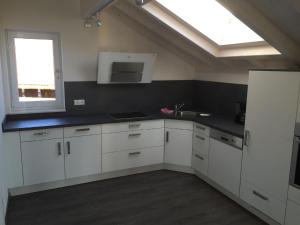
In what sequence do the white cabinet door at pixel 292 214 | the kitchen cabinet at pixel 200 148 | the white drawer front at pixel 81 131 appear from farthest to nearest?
the kitchen cabinet at pixel 200 148 < the white drawer front at pixel 81 131 < the white cabinet door at pixel 292 214

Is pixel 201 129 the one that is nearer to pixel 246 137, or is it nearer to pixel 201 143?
pixel 201 143

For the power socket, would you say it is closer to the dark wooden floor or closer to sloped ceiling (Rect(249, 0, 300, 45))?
the dark wooden floor

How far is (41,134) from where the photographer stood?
308 centimetres

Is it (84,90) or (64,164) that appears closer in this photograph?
(64,164)

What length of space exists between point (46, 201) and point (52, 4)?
2457mm

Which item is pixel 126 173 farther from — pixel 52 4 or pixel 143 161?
pixel 52 4

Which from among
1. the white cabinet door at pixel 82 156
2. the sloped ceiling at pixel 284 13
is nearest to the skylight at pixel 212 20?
the sloped ceiling at pixel 284 13

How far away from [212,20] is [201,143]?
1.58 meters

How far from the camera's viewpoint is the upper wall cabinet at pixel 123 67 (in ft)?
11.3

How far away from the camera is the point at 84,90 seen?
3.77 m

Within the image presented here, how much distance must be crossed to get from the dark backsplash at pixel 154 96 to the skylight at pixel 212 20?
2.65ft

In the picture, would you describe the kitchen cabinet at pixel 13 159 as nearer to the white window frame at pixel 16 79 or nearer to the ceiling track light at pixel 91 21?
the white window frame at pixel 16 79

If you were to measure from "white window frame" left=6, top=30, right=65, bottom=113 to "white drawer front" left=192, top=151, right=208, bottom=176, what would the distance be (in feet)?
6.51

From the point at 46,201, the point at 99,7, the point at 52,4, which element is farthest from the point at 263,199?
the point at 52,4
